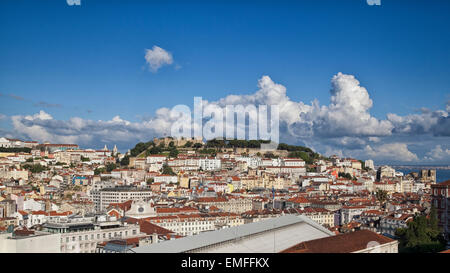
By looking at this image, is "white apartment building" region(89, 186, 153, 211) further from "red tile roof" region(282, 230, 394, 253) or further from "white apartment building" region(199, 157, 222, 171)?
"red tile roof" region(282, 230, 394, 253)

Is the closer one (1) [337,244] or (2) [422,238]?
(1) [337,244]

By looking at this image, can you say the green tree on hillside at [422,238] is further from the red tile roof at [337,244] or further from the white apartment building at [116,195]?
the white apartment building at [116,195]

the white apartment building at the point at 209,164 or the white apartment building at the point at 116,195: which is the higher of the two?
the white apartment building at the point at 209,164

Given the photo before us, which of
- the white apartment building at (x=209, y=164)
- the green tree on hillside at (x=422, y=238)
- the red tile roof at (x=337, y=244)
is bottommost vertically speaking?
the green tree on hillside at (x=422, y=238)

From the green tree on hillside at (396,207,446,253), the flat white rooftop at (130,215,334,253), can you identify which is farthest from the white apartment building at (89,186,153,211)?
the flat white rooftop at (130,215,334,253)

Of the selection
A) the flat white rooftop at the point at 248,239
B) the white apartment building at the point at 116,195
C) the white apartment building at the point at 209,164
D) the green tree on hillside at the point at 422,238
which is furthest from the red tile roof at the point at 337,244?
the white apartment building at the point at 209,164

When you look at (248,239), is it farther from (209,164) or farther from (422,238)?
(209,164)

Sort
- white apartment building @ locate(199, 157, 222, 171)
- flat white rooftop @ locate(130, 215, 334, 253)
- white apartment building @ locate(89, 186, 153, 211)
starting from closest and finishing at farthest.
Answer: flat white rooftop @ locate(130, 215, 334, 253) → white apartment building @ locate(89, 186, 153, 211) → white apartment building @ locate(199, 157, 222, 171)

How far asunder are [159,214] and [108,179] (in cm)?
1388

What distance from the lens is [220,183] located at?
28.6 metres

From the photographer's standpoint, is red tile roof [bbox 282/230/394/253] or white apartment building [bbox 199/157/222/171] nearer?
red tile roof [bbox 282/230/394/253]

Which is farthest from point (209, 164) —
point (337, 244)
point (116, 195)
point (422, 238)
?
point (337, 244)
